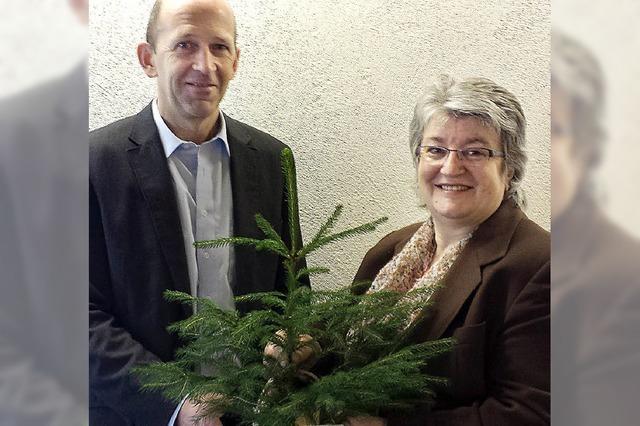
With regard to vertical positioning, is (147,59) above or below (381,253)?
above

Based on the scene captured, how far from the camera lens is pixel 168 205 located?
3.61 m

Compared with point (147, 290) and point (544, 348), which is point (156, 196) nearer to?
point (147, 290)

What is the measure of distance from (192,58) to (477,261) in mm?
1242

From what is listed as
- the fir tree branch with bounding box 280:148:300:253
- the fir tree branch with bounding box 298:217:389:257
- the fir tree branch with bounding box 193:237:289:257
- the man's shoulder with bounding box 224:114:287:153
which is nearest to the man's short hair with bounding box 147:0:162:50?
the man's shoulder with bounding box 224:114:287:153

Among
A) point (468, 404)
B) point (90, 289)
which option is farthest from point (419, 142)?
point (90, 289)

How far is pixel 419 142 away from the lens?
3584mm

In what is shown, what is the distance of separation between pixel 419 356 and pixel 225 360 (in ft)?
2.09

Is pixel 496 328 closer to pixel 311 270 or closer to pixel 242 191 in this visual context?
pixel 311 270

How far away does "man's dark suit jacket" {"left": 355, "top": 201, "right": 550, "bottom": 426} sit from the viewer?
3.42m

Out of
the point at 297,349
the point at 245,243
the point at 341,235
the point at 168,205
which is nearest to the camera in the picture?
the point at 297,349
